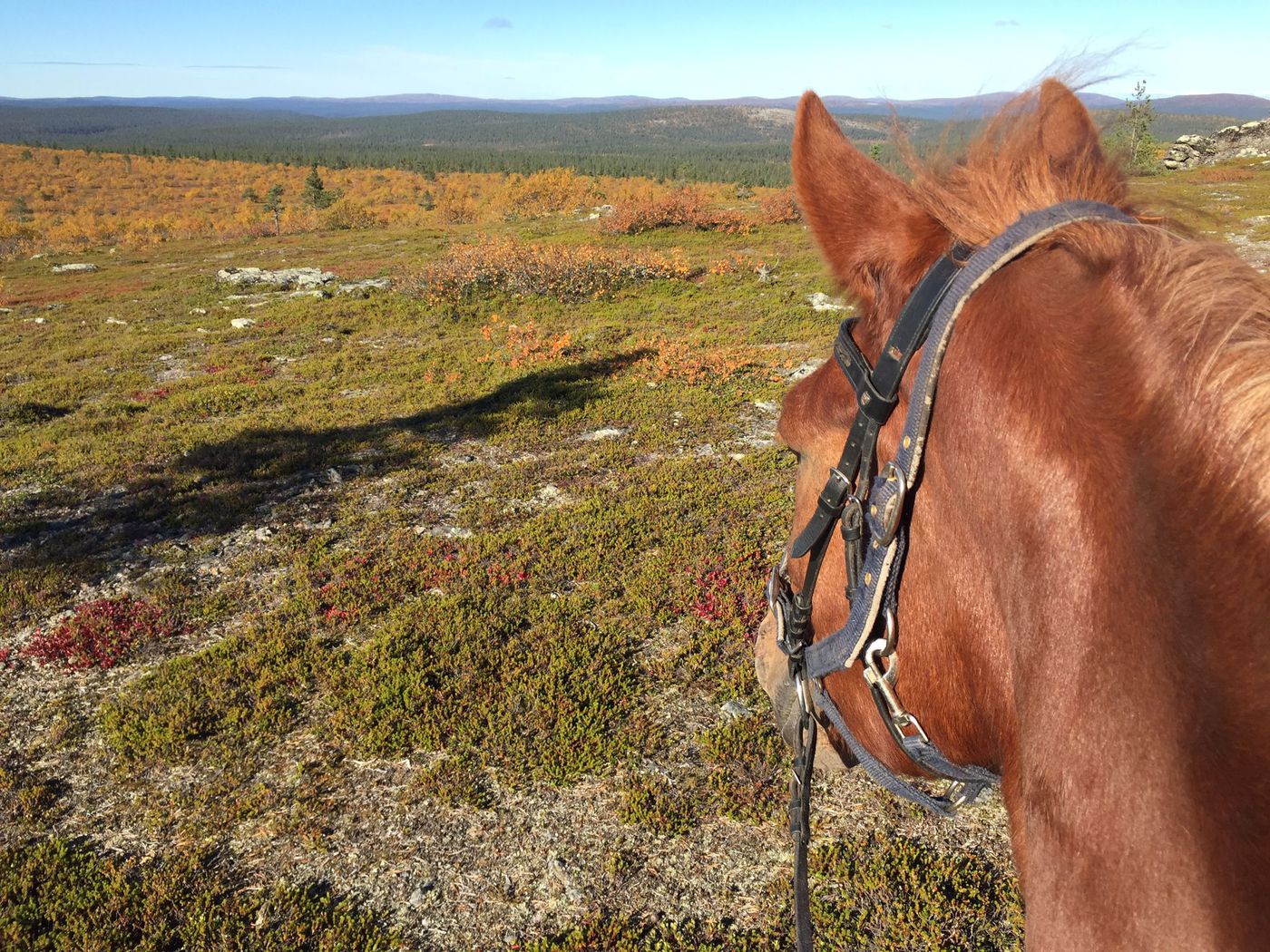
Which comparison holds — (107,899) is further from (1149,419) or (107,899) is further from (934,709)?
(1149,419)

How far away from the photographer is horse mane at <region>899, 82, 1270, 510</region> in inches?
31.9

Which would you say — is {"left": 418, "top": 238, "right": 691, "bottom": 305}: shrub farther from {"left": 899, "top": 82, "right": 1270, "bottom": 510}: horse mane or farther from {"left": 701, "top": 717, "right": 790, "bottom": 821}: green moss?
{"left": 899, "top": 82, "right": 1270, "bottom": 510}: horse mane

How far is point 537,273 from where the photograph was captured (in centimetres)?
1930

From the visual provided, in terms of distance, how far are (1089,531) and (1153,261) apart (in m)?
0.36

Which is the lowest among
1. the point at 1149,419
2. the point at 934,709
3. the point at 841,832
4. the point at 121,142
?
the point at 841,832

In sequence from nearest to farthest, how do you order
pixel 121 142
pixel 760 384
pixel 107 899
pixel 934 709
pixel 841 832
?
pixel 934 709, pixel 107 899, pixel 841 832, pixel 760 384, pixel 121 142

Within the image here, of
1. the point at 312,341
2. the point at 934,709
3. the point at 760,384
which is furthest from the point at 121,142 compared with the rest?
the point at 934,709

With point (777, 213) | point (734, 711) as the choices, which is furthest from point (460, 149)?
point (734, 711)

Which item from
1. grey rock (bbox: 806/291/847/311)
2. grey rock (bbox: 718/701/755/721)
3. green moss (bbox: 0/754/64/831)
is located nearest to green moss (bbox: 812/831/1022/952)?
grey rock (bbox: 718/701/755/721)

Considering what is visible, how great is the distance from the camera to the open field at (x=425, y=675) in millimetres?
3875

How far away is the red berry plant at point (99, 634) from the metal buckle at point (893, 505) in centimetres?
678

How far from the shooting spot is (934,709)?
1.29 m

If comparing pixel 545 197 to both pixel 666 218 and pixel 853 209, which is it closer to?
pixel 666 218

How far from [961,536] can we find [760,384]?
11.2 metres
